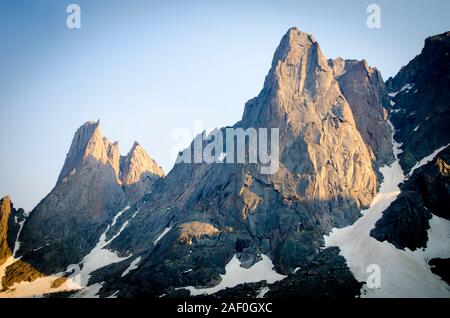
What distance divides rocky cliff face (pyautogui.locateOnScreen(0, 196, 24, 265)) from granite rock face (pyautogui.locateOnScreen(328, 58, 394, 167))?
5779 inches

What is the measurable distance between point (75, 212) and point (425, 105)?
151397 mm

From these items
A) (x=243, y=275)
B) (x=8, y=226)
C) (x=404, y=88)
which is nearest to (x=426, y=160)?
(x=404, y=88)

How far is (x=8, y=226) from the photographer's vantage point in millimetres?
162375

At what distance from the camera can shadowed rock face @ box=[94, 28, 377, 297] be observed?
4385 inches

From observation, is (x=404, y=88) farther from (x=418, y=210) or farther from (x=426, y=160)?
(x=418, y=210)

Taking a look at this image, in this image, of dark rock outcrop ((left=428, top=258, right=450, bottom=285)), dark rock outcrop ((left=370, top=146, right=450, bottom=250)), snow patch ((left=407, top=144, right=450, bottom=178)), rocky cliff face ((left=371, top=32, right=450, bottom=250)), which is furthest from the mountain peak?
dark rock outcrop ((left=428, top=258, right=450, bottom=285))

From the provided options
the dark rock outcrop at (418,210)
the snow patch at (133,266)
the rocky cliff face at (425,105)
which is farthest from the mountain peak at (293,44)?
the snow patch at (133,266)

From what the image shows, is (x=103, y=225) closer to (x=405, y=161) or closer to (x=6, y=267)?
(x=6, y=267)

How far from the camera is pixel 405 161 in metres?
137

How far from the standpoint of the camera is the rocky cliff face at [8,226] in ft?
506

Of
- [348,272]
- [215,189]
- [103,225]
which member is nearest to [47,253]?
A: [103,225]

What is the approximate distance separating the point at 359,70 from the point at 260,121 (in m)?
52.8

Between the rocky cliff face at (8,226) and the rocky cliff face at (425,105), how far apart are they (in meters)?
155

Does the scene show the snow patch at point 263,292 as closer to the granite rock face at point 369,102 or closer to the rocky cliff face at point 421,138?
the rocky cliff face at point 421,138
